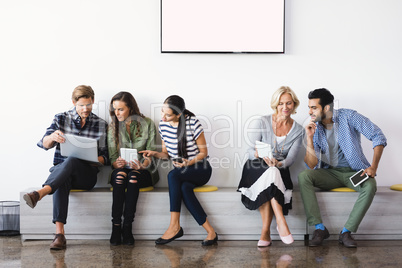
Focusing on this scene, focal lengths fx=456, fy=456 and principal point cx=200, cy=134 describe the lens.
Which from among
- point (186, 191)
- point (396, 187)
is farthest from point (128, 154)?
point (396, 187)

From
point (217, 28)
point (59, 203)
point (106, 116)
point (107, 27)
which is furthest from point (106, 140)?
point (217, 28)

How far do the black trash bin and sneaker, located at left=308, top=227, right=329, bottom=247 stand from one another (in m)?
2.30

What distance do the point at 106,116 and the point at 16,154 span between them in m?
0.84

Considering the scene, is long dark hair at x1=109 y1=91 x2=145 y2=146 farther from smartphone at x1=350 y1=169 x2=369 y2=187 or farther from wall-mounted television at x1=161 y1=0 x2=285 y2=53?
smartphone at x1=350 y1=169 x2=369 y2=187

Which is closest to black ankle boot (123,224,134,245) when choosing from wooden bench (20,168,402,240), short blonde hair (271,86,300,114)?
wooden bench (20,168,402,240)

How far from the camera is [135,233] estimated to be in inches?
136

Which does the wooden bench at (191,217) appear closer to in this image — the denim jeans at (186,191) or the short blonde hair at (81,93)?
the denim jeans at (186,191)

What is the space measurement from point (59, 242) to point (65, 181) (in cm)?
43

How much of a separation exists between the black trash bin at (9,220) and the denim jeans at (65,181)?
21.8 inches

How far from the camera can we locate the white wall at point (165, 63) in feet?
12.7

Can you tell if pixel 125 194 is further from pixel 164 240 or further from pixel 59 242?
pixel 59 242

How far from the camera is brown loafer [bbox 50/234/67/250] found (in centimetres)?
317

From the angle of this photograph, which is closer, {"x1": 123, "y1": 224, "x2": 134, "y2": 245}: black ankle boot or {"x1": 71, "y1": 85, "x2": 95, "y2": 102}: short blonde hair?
{"x1": 123, "y1": 224, "x2": 134, "y2": 245}: black ankle boot

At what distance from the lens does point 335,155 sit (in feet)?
11.8
